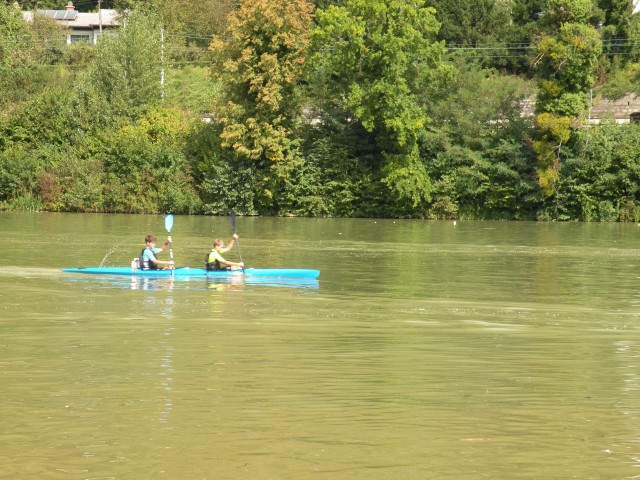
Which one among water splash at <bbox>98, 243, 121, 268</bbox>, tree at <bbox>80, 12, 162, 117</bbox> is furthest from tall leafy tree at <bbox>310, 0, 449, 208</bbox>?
water splash at <bbox>98, 243, 121, 268</bbox>

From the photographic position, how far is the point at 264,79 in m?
61.4

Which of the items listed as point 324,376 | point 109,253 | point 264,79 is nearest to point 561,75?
point 264,79

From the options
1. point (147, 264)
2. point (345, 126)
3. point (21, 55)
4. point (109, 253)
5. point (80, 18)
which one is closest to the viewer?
point (147, 264)

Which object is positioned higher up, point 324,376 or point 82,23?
point 82,23

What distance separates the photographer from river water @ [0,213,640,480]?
9891 mm

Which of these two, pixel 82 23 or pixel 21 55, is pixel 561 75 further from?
pixel 82 23

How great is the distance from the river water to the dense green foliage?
30.5m

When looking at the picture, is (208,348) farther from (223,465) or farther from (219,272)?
(219,272)

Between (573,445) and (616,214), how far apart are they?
49.2m

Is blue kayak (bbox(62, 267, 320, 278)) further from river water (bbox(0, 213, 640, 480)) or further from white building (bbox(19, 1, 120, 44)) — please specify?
white building (bbox(19, 1, 120, 44))

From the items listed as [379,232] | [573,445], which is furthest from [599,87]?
[573,445]

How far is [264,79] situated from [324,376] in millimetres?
49016

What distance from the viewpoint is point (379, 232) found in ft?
155

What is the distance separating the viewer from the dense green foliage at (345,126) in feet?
191
